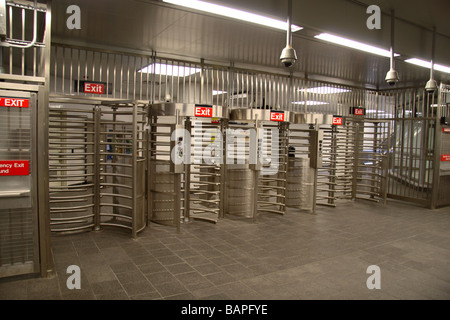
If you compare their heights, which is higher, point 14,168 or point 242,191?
point 14,168

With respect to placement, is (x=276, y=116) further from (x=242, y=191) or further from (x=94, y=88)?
(x=94, y=88)

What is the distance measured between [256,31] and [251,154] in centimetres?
228

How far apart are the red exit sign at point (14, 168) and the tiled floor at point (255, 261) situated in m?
1.21

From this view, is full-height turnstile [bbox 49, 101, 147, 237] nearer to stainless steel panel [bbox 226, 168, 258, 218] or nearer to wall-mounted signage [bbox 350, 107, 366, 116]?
stainless steel panel [bbox 226, 168, 258, 218]

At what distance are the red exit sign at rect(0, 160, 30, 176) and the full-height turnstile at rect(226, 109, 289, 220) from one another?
3.74 metres

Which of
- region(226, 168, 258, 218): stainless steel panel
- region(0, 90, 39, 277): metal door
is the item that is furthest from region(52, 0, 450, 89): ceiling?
region(226, 168, 258, 218): stainless steel panel

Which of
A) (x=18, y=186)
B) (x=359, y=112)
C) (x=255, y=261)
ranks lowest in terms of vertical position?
(x=255, y=261)

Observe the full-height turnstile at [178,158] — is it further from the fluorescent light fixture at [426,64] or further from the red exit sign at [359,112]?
the red exit sign at [359,112]

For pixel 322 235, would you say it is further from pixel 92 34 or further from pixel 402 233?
pixel 92 34

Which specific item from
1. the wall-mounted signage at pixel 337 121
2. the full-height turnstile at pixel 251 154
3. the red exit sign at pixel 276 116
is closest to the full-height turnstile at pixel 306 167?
the wall-mounted signage at pixel 337 121

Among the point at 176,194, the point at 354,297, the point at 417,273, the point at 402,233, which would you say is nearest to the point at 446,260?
the point at 417,273

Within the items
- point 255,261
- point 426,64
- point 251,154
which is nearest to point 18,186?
point 255,261

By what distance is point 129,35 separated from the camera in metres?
5.67

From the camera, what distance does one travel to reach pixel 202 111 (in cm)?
567
